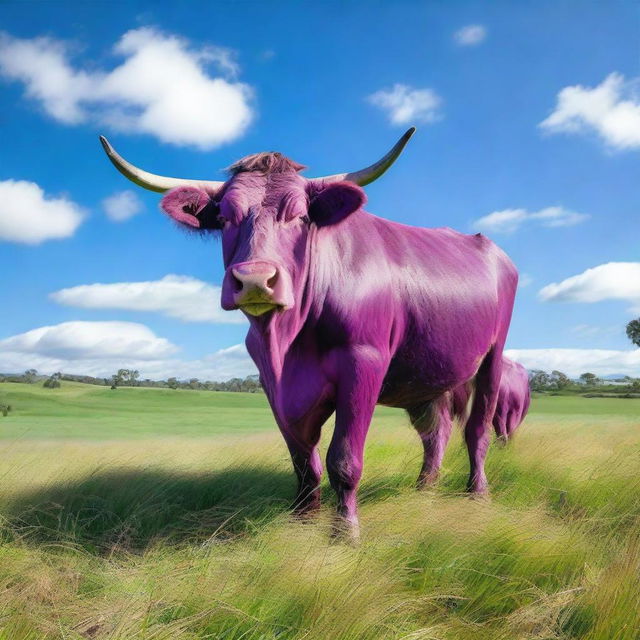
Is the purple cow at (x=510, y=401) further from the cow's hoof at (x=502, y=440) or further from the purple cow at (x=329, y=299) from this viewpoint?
the purple cow at (x=329, y=299)

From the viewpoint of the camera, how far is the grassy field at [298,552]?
2.77 metres

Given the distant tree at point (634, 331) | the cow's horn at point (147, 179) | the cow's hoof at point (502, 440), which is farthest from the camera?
the distant tree at point (634, 331)

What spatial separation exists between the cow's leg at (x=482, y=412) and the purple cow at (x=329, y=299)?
827mm

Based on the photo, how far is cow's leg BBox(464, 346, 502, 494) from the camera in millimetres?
6088

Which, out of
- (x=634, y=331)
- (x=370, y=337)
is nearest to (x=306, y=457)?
(x=370, y=337)

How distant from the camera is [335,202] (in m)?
4.15

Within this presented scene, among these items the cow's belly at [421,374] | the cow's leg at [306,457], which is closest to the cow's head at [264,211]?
the cow's leg at [306,457]

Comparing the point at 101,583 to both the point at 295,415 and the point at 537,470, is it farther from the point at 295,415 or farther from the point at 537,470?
the point at 537,470

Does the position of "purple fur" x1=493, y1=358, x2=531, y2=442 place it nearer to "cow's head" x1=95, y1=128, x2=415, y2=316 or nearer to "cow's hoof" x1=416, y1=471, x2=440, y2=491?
"cow's hoof" x1=416, y1=471, x2=440, y2=491

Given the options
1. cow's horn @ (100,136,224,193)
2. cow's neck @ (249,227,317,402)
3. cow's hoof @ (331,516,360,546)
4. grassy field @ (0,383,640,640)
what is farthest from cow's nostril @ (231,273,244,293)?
cow's hoof @ (331,516,360,546)

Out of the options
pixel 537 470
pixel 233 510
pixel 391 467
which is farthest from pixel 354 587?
pixel 537 470

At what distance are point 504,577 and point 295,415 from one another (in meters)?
1.78

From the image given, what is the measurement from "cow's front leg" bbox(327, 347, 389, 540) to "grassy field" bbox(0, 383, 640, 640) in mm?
222

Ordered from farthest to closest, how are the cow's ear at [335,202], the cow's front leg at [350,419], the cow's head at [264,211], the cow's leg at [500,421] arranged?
the cow's leg at [500,421] < the cow's front leg at [350,419] < the cow's ear at [335,202] < the cow's head at [264,211]
